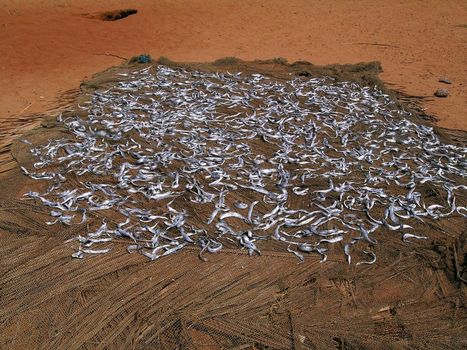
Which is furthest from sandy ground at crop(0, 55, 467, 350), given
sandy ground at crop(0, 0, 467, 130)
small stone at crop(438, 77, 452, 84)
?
small stone at crop(438, 77, 452, 84)

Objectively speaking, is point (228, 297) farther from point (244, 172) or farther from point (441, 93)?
point (441, 93)

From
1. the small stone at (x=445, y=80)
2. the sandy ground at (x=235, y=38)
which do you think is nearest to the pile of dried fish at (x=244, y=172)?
the sandy ground at (x=235, y=38)

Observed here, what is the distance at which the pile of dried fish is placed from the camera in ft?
9.45

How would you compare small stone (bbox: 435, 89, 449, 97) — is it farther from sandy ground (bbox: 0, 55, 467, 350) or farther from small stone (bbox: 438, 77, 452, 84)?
sandy ground (bbox: 0, 55, 467, 350)

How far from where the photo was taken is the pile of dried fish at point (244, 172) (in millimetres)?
2881

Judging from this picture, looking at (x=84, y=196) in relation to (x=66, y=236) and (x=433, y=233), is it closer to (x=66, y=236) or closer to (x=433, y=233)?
(x=66, y=236)

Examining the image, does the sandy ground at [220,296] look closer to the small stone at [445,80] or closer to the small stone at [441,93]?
the small stone at [441,93]

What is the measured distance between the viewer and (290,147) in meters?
3.91

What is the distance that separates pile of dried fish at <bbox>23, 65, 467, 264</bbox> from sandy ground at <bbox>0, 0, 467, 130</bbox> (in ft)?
3.68

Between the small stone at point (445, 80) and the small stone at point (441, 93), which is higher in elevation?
the small stone at point (441, 93)

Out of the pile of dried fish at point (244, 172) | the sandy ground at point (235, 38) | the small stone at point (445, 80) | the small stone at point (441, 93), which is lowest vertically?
the sandy ground at point (235, 38)

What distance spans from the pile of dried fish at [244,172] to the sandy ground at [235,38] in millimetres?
1123

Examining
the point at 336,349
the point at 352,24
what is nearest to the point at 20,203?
the point at 336,349

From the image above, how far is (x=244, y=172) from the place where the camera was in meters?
3.50
